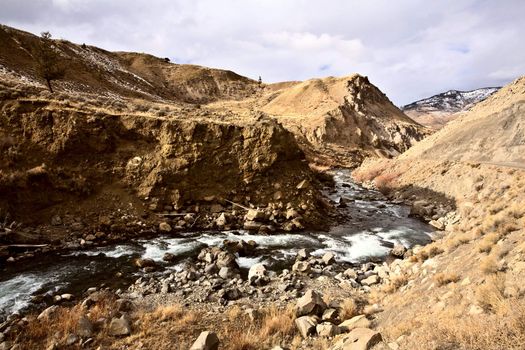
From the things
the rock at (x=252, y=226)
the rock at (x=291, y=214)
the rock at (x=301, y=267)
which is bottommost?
the rock at (x=301, y=267)

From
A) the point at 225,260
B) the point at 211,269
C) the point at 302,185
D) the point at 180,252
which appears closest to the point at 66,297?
the point at 211,269

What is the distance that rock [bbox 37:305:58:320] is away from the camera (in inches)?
416

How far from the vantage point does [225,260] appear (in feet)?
50.4

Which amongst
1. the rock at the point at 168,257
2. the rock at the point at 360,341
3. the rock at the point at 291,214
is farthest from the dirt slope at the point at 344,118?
the rock at the point at 360,341

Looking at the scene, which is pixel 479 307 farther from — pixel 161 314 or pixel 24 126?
pixel 24 126

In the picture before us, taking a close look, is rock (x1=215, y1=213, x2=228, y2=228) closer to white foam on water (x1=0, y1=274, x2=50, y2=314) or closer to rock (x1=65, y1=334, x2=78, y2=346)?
white foam on water (x1=0, y1=274, x2=50, y2=314)

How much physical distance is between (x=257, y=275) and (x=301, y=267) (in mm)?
2093

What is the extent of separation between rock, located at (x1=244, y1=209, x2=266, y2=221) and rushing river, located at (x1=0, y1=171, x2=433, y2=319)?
139cm

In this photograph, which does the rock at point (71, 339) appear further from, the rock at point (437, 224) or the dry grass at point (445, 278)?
the rock at point (437, 224)

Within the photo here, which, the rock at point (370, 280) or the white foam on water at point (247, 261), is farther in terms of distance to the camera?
the white foam on water at point (247, 261)

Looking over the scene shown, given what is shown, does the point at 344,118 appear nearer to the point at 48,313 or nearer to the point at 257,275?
the point at 257,275

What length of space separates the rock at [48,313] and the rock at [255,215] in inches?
470

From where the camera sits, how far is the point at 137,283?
44.4 feet

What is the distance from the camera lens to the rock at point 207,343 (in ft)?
27.7
